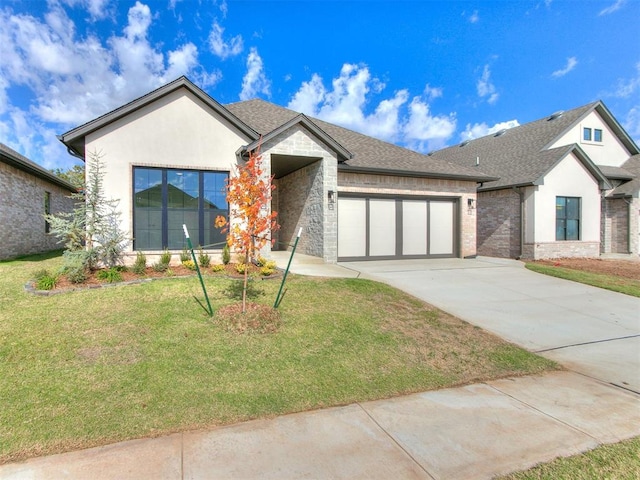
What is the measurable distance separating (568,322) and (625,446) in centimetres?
445

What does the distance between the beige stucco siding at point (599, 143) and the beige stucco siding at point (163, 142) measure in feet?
61.5

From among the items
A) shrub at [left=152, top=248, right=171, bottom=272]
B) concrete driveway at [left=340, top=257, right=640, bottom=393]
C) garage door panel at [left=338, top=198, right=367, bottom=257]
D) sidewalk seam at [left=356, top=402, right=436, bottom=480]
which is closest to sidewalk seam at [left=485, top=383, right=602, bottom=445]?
concrete driveway at [left=340, top=257, right=640, bottom=393]

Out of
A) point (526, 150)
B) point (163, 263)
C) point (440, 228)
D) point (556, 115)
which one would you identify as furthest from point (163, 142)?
point (556, 115)

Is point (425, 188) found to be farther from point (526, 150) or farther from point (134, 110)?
point (134, 110)

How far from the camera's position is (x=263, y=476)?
2.52 m

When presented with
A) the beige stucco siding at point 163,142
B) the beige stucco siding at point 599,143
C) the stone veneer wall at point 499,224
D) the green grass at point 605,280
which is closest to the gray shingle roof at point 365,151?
the beige stucco siding at point 163,142

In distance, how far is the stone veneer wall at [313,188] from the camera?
11221 mm

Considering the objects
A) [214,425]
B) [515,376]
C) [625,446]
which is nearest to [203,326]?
[214,425]

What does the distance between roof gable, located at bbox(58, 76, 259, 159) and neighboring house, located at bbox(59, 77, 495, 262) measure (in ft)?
0.09

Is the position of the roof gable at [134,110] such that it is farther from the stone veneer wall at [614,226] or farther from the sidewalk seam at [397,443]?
the stone veneer wall at [614,226]

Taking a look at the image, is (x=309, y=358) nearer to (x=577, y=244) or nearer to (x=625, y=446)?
(x=625, y=446)

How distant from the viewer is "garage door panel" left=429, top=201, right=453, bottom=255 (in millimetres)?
14219

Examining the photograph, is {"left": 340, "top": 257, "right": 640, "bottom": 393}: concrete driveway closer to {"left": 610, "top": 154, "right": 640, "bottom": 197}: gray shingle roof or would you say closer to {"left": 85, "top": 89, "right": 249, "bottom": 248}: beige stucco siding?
{"left": 85, "top": 89, "right": 249, "bottom": 248}: beige stucco siding

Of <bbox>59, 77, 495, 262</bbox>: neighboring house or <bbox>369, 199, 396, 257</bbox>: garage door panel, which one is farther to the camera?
<bbox>369, 199, 396, 257</bbox>: garage door panel
